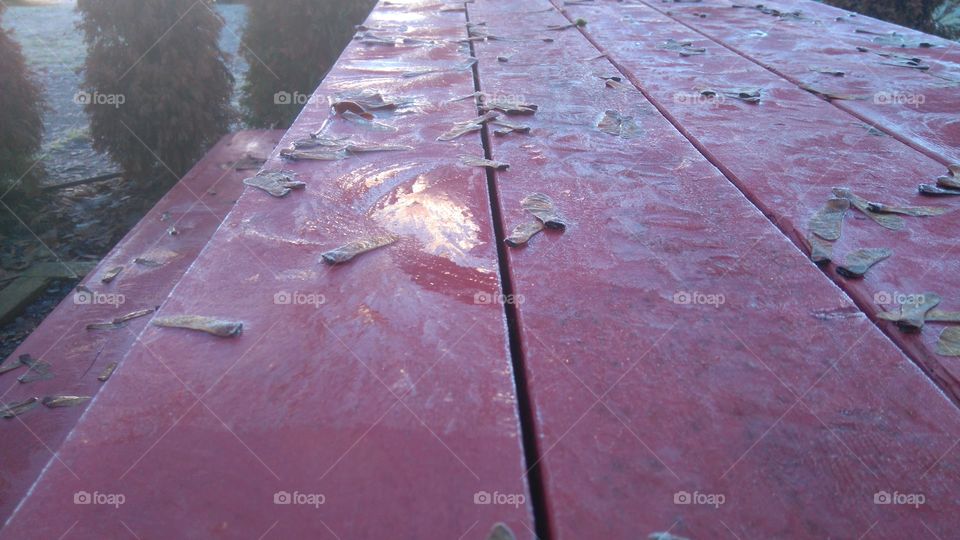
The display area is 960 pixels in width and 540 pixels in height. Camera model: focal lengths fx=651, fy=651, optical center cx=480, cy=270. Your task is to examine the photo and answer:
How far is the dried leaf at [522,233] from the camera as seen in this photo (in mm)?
1303

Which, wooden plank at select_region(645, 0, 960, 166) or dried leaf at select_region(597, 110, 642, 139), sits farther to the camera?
wooden plank at select_region(645, 0, 960, 166)

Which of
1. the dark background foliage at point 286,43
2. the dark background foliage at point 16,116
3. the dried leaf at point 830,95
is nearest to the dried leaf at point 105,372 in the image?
the dried leaf at point 830,95

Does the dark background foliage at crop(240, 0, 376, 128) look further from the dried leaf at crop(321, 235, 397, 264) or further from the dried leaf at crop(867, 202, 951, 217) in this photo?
the dried leaf at crop(867, 202, 951, 217)

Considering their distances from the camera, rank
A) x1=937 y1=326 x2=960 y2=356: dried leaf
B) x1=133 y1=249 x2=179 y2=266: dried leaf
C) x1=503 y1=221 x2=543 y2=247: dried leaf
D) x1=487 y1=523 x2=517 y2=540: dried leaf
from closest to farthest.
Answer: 1. x1=487 y1=523 x2=517 y2=540: dried leaf
2. x1=937 y1=326 x2=960 y2=356: dried leaf
3. x1=503 y1=221 x2=543 y2=247: dried leaf
4. x1=133 y1=249 x2=179 y2=266: dried leaf

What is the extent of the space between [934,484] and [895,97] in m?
2.04

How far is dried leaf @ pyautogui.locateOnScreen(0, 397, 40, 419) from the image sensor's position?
1.77 metres

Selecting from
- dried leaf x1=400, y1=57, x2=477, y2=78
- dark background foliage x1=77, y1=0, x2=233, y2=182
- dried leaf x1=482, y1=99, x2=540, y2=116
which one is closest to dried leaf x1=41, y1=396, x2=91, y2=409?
dried leaf x1=482, y1=99, x2=540, y2=116

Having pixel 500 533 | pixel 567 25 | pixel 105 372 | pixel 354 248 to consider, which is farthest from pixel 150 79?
pixel 500 533

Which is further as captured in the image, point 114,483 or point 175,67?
point 175,67

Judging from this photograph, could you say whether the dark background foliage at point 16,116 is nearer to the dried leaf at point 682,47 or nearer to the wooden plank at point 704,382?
the dried leaf at point 682,47

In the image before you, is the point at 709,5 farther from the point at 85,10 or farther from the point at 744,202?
the point at 85,10

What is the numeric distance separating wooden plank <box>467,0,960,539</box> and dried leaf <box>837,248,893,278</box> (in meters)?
0.06

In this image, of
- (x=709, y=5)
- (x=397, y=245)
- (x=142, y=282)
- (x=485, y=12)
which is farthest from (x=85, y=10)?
(x=397, y=245)

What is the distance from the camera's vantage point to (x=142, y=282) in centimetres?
240
